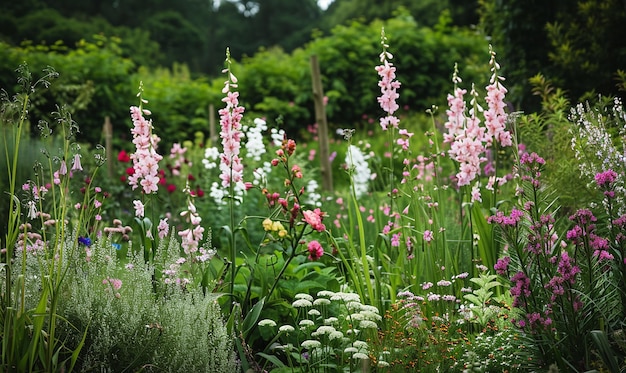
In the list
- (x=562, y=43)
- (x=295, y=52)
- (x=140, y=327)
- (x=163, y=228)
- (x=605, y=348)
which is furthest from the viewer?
(x=295, y=52)

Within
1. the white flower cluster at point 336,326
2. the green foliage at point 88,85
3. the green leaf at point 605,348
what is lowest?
the green leaf at point 605,348

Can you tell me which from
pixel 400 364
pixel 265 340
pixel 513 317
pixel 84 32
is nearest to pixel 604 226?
pixel 513 317

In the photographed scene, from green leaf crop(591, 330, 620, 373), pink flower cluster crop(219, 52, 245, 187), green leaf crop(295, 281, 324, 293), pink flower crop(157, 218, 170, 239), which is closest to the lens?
green leaf crop(591, 330, 620, 373)

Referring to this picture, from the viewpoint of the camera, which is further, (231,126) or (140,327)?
(231,126)

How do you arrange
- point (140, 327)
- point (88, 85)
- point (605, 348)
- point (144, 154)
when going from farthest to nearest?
1. point (88, 85)
2. point (144, 154)
3. point (140, 327)
4. point (605, 348)

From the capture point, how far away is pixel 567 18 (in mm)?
7137

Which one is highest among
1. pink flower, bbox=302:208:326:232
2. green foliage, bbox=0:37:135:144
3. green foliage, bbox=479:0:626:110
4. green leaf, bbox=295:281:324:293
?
green foliage, bbox=0:37:135:144

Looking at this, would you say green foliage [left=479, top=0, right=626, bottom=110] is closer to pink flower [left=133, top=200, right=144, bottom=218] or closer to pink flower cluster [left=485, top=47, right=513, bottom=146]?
pink flower cluster [left=485, top=47, right=513, bottom=146]

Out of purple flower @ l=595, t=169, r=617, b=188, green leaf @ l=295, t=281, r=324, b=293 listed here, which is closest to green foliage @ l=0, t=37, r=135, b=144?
green leaf @ l=295, t=281, r=324, b=293

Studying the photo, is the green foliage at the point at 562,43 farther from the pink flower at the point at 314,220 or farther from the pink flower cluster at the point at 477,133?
the pink flower at the point at 314,220

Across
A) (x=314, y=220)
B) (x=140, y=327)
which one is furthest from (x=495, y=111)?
(x=140, y=327)

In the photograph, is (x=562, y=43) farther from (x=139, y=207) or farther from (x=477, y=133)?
(x=139, y=207)

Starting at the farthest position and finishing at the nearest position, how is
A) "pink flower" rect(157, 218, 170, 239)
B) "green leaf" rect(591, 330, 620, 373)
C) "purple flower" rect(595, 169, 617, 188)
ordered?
"pink flower" rect(157, 218, 170, 239) < "purple flower" rect(595, 169, 617, 188) < "green leaf" rect(591, 330, 620, 373)

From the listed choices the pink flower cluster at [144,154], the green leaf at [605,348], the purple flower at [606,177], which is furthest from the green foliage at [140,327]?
the purple flower at [606,177]
